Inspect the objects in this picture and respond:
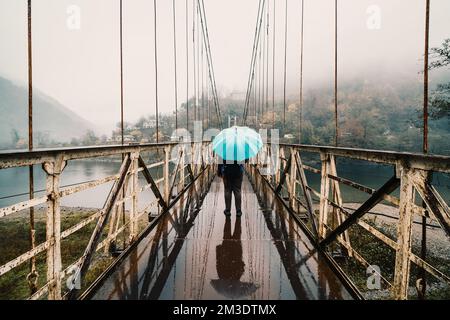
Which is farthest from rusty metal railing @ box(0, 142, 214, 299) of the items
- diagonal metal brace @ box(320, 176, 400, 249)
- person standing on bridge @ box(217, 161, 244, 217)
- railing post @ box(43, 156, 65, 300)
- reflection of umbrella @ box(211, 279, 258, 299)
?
diagonal metal brace @ box(320, 176, 400, 249)

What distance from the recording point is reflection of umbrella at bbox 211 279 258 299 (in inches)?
69.0

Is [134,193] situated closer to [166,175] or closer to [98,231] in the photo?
[98,231]

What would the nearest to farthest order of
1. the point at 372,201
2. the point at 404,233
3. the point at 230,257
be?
1. the point at 404,233
2. the point at 372,201
3. the point at 230,257

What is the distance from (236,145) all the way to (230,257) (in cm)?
130

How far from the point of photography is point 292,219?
3.43 meters

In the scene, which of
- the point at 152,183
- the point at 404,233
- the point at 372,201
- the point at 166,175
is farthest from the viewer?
the point at 166,175

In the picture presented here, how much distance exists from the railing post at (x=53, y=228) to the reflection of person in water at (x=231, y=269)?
941mm

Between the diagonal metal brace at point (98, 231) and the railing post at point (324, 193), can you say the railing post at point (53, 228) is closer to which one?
the diagonal metal brace at point (98, 231)

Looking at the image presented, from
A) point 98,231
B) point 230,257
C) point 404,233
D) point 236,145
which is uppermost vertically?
point 236,145

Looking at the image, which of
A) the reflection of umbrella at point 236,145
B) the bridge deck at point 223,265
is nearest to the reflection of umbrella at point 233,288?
the bridge deck at point 223,265

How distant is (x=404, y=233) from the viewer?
1.41m

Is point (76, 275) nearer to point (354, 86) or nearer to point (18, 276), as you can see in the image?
point (18, 276)

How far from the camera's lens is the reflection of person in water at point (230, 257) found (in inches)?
80.4

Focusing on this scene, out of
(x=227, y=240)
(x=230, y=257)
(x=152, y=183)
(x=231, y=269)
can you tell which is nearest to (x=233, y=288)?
(x=231, y=269)
